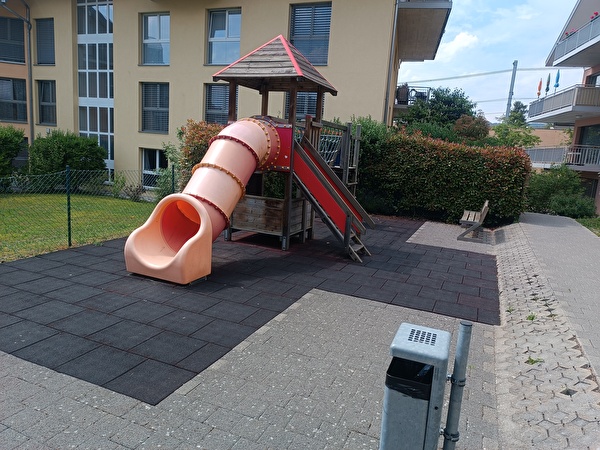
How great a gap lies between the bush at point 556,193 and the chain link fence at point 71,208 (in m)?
14.2

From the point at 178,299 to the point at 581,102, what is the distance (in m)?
21.9

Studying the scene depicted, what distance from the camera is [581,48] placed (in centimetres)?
2045

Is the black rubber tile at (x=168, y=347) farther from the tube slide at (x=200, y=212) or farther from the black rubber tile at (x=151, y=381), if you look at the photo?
the tube slide at (x=200, y=212)

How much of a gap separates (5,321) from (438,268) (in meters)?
6.70

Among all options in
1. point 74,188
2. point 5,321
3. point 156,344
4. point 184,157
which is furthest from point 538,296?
point 74,188

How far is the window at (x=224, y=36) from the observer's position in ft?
55.0

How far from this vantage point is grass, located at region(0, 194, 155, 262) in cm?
802

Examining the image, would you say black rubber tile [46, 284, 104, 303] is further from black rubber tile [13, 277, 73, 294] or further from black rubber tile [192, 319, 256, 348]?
black rubber tile [192, 319, 256, 348]

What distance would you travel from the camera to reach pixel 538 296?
20.0ft

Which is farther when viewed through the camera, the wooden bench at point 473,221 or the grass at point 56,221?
the wooden bench at point 473,221

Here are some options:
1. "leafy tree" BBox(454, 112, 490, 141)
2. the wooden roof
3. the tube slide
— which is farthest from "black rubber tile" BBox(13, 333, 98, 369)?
"leafy tree" BBox(454, 112, 490, 141)

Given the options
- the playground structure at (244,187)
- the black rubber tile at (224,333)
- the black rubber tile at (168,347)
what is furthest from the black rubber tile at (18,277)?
the black rubber tile at (224,333)

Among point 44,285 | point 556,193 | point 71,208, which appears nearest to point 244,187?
point 44,285

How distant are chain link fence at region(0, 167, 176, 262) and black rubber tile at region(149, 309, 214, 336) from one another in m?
3.70
